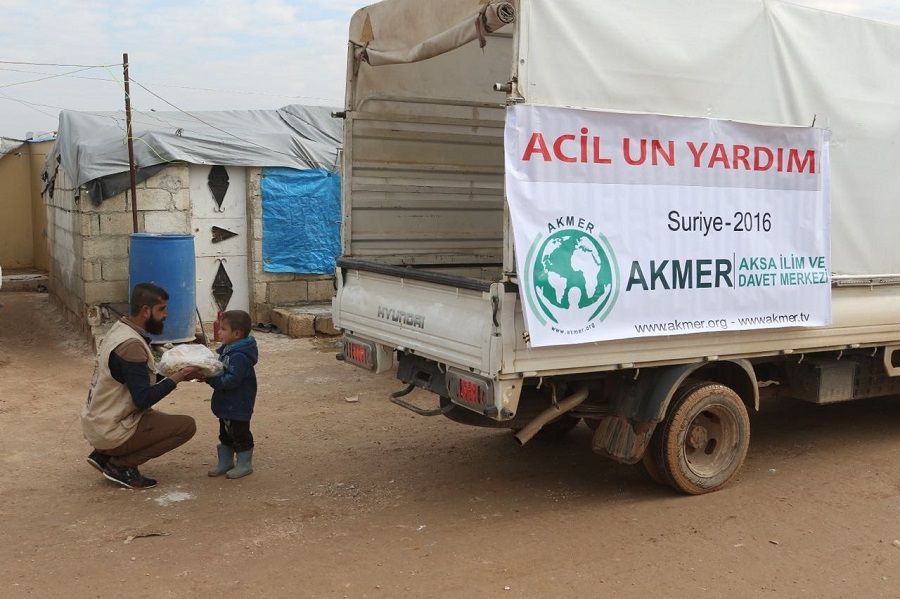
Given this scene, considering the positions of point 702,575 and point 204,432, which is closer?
point 702,575

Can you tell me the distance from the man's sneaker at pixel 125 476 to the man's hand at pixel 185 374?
700 mm

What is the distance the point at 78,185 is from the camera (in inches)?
402

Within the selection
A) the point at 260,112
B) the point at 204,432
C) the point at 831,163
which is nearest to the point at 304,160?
the point at 260,112

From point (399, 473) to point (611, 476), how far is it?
136cm

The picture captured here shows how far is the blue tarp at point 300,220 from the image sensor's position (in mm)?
11211

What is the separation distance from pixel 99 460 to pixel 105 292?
5337 millimetres

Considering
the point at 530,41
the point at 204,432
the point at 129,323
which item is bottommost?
the point at 204,432

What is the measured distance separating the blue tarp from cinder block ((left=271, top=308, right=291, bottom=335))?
0.58 meters

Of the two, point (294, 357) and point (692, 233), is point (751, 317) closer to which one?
point (692, 233)

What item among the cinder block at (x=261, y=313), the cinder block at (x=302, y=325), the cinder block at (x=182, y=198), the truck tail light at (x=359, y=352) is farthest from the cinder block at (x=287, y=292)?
the truck tail light at (x=359, y=352)

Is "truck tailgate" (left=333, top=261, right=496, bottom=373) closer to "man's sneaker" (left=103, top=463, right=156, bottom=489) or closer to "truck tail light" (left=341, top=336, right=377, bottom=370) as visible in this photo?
"truck tail light" (left=341, top=336, right=377, bottom=370)

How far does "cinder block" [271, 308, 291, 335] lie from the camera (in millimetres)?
10789

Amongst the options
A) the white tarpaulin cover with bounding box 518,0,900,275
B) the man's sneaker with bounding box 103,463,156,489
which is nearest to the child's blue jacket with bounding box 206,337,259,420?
the man's sneaker with bounding box 103,463,156,489

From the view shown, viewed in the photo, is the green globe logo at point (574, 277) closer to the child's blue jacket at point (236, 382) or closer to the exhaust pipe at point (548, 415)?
the exhaust pipe at point (548, 415)
